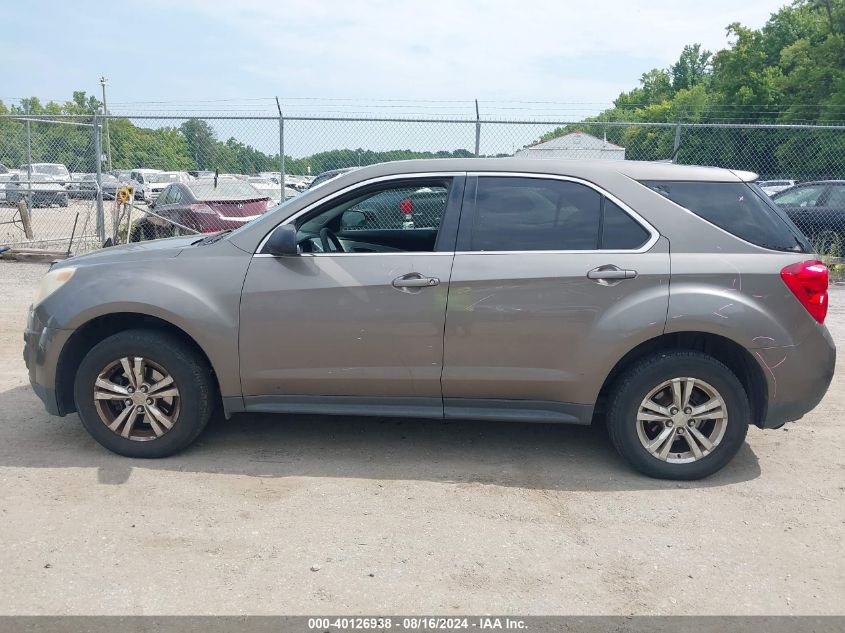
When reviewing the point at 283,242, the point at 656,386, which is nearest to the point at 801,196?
the point at 656,386

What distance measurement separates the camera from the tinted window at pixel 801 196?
12.9m

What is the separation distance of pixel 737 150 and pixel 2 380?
2057cm

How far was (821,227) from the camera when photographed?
1266cm

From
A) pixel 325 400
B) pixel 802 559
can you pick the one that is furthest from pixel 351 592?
pixel 802 559

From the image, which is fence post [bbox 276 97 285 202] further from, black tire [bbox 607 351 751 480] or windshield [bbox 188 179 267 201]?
black tire [bbox 607 351 751 480]

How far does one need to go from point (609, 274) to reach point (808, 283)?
108 centimetres

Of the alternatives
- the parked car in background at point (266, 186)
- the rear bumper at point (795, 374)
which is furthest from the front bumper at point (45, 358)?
the parked car in background at point (266, 186)

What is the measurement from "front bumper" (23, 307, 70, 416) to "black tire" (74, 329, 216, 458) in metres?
0.16

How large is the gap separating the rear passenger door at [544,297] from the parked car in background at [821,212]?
9720 mm

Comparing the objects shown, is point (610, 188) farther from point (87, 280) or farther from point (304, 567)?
point (87, 280)

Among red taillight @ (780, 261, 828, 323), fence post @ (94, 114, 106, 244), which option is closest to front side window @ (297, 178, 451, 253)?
red taillight @ (780, 261, 828, 323)

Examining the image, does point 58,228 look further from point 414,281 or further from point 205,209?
point 414,281

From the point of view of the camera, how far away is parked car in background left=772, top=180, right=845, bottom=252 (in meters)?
12.5

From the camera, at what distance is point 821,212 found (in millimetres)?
12711
